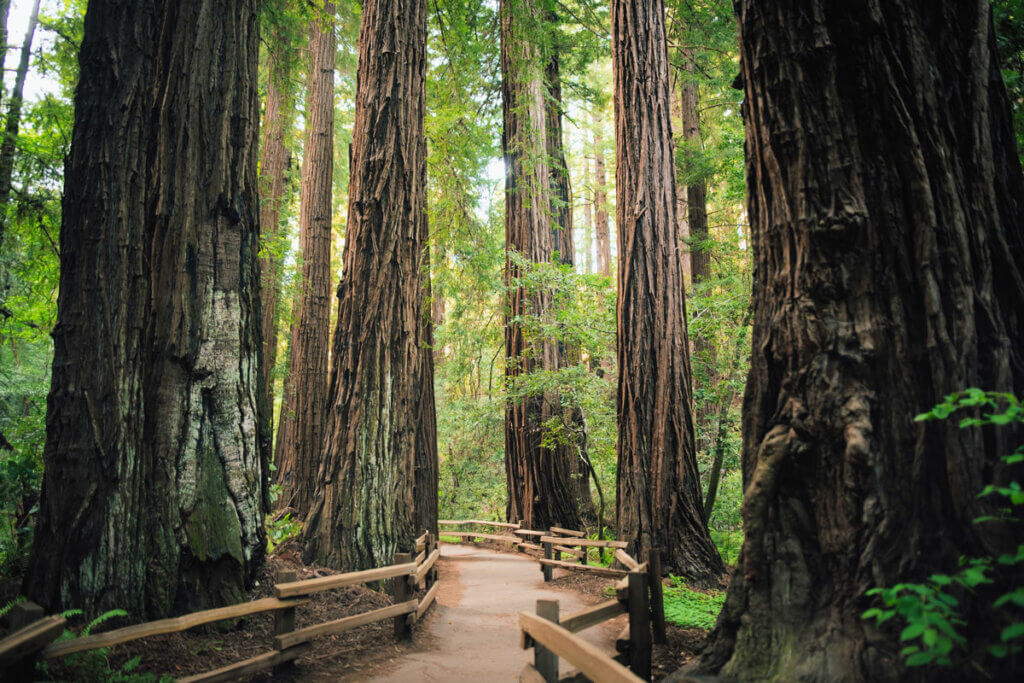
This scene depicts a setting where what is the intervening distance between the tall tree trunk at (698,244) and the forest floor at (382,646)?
447cm

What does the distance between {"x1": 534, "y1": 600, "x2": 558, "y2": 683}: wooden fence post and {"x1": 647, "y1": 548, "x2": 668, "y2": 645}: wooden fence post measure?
2.10 metres

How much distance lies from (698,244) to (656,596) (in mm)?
8294

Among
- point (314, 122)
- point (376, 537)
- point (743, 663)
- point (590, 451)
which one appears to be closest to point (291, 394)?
point (314, 122)

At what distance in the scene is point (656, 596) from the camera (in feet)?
17.6

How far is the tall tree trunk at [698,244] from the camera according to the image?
35.0 ft

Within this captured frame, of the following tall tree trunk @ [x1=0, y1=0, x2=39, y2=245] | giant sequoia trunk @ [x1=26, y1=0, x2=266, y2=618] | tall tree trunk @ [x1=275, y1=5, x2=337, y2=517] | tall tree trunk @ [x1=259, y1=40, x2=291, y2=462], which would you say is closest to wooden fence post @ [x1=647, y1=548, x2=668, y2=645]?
giant sequoia trunk @ [x1=26, y1=0, x2=266, y2=618]

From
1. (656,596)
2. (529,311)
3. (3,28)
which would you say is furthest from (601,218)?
(656,596)

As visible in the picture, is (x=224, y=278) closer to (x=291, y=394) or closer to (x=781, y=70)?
(x=781, y=70)

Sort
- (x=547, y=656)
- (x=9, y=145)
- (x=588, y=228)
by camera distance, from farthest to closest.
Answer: (x=588, y=228) < (x=9, y=145) < (x=547, y=656)

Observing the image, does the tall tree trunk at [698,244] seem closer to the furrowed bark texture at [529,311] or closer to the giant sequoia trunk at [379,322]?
the furrowed bark texture at [529,311]

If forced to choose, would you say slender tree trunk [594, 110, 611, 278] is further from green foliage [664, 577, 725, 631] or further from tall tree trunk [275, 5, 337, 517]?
green foliage [664, 577, 725, 631]

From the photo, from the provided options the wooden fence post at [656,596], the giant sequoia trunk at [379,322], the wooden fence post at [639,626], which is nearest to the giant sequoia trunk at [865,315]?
the wooden fence post at [639,626]

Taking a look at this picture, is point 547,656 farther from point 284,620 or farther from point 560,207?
point 560,207

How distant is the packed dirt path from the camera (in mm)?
4945
